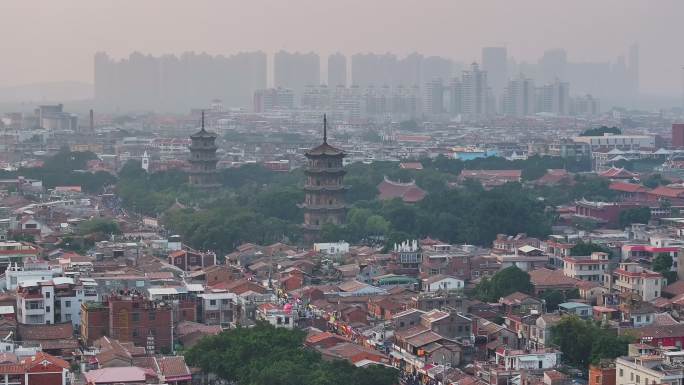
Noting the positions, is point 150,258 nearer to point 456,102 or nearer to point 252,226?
point 252,226

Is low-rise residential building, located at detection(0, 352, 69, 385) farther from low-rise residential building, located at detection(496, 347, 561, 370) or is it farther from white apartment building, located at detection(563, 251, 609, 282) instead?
white apartment building, located at detection(563, 251, 609, 282)

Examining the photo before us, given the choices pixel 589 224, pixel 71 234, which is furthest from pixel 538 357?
pixel 589 224

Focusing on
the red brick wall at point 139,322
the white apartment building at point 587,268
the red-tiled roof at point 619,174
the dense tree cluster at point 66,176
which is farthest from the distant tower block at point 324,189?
→ the red brick wall at point 139,322

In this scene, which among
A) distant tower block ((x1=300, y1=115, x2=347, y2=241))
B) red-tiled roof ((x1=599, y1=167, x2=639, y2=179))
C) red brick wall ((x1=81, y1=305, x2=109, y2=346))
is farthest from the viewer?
red-tiled roof ((x1=599, y1=167, x2=639, y2=179))

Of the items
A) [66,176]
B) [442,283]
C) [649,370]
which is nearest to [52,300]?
[442,283]

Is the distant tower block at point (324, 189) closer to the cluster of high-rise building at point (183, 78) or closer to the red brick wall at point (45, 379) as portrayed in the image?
the red brick wall at point (45, 379)

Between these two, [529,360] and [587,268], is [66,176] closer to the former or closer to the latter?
[587,268]

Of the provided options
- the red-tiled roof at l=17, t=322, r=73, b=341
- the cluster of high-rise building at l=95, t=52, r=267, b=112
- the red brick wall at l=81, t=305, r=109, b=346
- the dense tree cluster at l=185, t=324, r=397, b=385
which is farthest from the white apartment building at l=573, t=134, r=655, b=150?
the cluster of high-rise building at l=95, t=52, r=267, b=112
